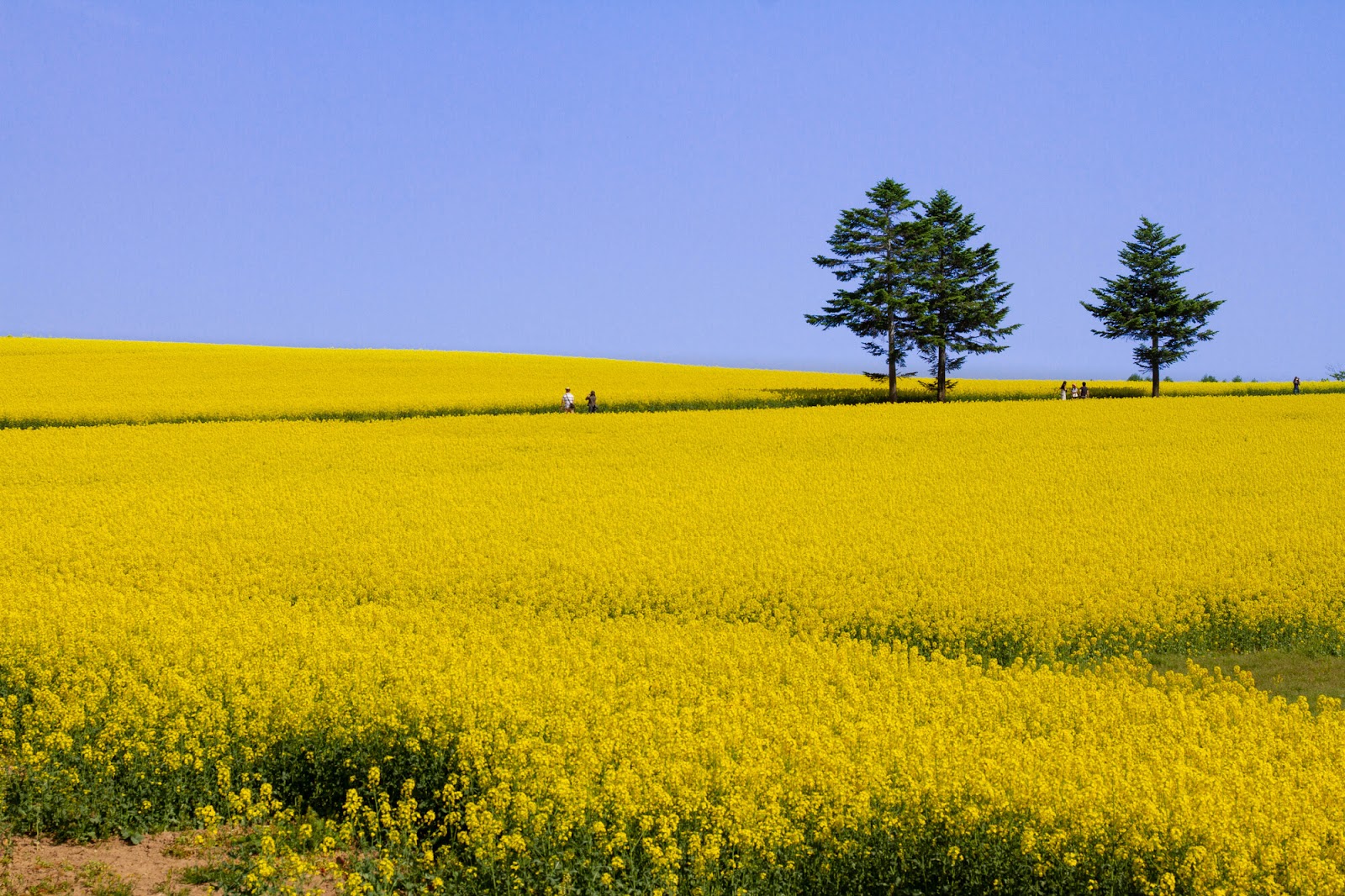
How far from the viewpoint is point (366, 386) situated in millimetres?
48125

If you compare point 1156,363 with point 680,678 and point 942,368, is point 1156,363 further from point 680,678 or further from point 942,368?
point 680,678

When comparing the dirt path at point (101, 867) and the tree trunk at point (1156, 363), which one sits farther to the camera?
the tree trunk at point (1156, 363)

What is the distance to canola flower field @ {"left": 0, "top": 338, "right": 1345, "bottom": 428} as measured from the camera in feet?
129

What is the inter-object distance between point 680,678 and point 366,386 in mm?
40402

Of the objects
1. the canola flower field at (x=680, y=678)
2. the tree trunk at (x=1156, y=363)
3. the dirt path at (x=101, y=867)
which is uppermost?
the tree trunk at (x=1156, y=363)

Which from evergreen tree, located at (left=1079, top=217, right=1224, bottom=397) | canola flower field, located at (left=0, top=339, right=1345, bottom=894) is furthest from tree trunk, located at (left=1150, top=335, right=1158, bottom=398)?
canola flower field, located at (left=0, top=339, right=1345, bottom=894)

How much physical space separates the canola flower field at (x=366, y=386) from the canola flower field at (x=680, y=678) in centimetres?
1418

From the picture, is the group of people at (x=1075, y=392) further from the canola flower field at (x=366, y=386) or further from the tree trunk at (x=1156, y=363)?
the tree trunk at (x=1156, y=363)

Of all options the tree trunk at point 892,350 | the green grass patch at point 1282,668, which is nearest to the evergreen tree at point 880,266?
the tree trunk at point 892,350

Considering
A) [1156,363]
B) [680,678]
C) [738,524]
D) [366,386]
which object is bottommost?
[680,678]

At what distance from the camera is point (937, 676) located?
11297 mm

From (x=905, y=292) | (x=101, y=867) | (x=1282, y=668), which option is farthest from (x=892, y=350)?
(x=101, y=867)

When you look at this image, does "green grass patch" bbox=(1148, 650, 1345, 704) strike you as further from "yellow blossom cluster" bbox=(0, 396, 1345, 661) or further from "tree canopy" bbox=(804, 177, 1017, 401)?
"tree canopy" bbox=(804, 177, 1017, 401)

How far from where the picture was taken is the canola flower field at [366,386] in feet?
129
